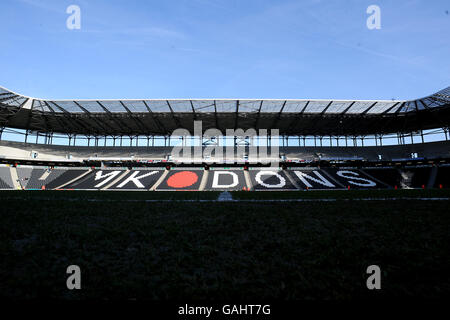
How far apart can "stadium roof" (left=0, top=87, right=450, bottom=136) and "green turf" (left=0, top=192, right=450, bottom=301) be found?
28.0 m

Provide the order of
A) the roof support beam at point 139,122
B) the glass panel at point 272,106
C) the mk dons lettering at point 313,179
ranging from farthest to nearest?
the roof support beam at point 139,122
the glass panel at point 272,106
the mk dons lettering at point 313,179

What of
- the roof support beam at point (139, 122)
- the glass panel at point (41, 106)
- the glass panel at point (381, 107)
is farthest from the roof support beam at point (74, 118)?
the glass panel at point (381, 107)

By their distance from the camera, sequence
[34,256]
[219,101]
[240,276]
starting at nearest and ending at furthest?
[240,276] < [34,256] < [219,101]

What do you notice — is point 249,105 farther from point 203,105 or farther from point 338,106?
point 338,106

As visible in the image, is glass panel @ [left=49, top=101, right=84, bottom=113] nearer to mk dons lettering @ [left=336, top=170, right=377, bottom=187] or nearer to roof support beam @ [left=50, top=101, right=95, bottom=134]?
roof support beam @ [left=50, top=101, right=95, bottom=134]

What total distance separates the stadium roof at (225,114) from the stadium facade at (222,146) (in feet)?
0.54

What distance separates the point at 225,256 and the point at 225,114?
33.5 meters

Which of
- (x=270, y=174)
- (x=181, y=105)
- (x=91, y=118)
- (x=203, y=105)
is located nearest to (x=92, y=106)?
(x=91, y=118)

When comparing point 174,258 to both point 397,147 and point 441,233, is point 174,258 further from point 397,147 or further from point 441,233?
point 397,147

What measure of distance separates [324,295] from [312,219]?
4564 millimetres

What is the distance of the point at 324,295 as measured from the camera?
118 inches

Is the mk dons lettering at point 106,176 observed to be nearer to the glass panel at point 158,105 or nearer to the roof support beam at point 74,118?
the roof support beam at point 74,118

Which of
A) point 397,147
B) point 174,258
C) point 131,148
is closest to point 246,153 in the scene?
point 131,148

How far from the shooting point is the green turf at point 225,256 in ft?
10.3
